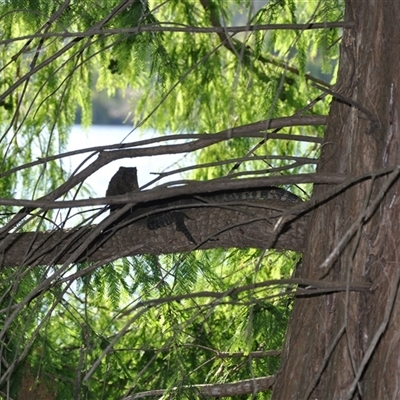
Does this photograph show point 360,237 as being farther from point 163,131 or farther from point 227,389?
point 163,131

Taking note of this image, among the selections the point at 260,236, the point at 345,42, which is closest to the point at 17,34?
the point at 260,236

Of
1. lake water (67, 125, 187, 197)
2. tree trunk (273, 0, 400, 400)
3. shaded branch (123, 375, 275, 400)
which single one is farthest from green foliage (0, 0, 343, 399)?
tree trunk (273, 0, 400, 400)

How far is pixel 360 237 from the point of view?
68.7 inches

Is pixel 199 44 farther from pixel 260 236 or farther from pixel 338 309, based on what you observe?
pixel 338 309

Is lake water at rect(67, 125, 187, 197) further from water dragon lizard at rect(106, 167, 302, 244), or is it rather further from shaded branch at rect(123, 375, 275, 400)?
shaded branch at rect(123, 375, 275, 400)

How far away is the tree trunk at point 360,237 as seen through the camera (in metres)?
1.69

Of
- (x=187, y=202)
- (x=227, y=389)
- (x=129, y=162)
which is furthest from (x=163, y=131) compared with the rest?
(x=129, y=162)

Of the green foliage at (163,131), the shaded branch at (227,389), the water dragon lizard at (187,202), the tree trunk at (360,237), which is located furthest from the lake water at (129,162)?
the shaded branch at (227,389)

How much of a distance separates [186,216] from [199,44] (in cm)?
169

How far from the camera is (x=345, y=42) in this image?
1.88m

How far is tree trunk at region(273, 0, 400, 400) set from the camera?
1.69 m

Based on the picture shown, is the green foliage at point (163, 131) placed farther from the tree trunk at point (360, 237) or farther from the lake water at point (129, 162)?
the tree trunk at point (360, 237)

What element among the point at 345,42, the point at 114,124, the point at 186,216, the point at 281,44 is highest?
the point at 114,124

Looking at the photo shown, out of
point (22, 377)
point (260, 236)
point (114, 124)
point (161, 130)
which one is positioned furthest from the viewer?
point (114, 124)
